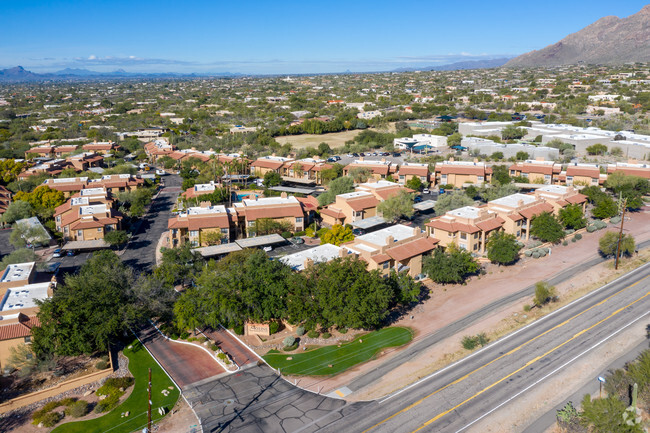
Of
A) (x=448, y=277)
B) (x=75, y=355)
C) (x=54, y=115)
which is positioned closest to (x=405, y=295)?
(x=448, y=277)

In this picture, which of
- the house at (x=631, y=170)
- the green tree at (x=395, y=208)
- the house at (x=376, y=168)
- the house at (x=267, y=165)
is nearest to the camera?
the green tree at (x=395, y=208)

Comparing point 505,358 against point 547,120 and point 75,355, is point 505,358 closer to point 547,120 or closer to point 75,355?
point 75,355

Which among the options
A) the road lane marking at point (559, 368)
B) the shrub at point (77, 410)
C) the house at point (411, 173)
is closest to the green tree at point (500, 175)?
the house at point (411, 173)

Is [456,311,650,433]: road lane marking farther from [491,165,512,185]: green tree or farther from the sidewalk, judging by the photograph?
[491,165,512,185]: green tree

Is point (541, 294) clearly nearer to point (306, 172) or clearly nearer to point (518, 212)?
point (518, 212)

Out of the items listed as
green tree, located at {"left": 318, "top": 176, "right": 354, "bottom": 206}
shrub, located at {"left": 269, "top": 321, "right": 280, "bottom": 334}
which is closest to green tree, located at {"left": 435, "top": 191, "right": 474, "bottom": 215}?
green tree, located at {"left": 318, "top": 176, "right": 354, "bottom": 206}

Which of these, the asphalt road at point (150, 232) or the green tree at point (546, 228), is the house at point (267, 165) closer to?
the asphalt road at point (150, 232)
